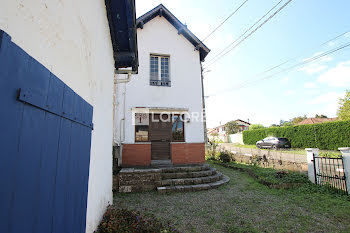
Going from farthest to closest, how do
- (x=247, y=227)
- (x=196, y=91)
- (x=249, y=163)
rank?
(x=249, y=163)
(x=196, y=91)
(x=247, y=227)

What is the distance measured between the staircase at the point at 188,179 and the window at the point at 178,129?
1.61 metres

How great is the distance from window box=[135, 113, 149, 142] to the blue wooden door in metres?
5.74

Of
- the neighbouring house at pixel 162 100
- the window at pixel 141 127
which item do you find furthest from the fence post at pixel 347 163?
the window at pixel 141 127

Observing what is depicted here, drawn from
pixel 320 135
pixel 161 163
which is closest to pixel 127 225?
pixel 161 163

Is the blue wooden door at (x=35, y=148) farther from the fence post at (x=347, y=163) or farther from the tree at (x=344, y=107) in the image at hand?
the tree at (x=344, y=107)

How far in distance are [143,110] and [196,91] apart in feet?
9.22

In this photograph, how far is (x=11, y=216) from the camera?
901 mm

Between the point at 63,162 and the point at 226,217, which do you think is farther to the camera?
the point at 226,217

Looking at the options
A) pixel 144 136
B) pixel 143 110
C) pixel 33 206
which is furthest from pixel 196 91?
pixel 33 206

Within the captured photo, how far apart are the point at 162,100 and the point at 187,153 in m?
2.76

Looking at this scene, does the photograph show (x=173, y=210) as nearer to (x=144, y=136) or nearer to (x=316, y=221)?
(x=316, y=221)

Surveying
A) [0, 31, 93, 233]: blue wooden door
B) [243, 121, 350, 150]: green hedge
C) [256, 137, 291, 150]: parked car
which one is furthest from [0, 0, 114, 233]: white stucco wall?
[256, 137, 291, 150]: parked car

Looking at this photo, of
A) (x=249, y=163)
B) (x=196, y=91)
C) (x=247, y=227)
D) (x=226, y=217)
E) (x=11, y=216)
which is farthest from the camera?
(x=249, y=163)

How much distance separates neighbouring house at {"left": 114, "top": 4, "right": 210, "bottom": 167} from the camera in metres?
7.34
